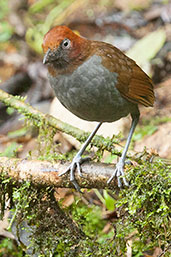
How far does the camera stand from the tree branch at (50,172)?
2688mm

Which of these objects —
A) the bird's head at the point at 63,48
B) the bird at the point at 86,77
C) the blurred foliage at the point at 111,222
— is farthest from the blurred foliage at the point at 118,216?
the bird's head at the point at 63,48

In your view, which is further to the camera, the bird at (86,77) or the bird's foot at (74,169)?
the bird's foot at (74,169)

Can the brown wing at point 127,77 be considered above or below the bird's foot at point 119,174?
above

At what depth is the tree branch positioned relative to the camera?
269 centimetres

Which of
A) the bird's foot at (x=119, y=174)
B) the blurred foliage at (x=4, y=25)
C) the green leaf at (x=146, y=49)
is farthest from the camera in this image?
the blurred foliage at (x=4, y=25)

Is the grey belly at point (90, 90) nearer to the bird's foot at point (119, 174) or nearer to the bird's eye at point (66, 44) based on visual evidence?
the bird's eye at point (66, 44)

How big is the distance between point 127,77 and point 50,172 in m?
0.97

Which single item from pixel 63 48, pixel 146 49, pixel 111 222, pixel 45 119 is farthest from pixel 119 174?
pixel 146 49

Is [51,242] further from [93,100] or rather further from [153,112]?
[153,112]

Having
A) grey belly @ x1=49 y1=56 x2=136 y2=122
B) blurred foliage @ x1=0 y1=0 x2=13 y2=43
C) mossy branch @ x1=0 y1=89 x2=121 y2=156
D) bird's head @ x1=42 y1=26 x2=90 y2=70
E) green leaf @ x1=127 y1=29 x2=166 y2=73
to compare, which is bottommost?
mossy branch @ x1=0 y1=89 x2=121 y2=156

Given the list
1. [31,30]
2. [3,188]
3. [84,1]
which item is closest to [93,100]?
[3,188]

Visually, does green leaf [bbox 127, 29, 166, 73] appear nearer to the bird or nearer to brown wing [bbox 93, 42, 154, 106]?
brown wing [bbox 93, 42, 154, 106]

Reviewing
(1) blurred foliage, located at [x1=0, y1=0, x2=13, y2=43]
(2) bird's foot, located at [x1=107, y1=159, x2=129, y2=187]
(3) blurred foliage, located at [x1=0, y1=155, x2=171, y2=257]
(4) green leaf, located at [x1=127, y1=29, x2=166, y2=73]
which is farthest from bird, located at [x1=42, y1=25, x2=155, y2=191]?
(1) blurred foliage, located at [x1=0, y1=0, x2=13, y2=43]

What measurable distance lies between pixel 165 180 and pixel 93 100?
0.79m
